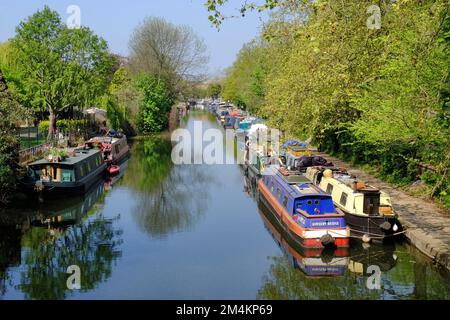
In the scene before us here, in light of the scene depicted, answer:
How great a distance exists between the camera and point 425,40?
59.4ft

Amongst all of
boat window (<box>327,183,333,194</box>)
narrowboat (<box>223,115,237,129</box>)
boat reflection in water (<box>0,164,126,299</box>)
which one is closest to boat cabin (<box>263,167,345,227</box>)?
boat window (<box>327,183,333,194</box>)

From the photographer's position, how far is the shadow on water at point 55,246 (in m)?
15.2

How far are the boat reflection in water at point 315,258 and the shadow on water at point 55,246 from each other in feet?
17.7

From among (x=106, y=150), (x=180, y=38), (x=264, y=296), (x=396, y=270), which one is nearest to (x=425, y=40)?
(x=396, y=270)

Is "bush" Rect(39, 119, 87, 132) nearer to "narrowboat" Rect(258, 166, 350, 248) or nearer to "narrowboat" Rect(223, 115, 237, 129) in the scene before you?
"narrowboat" Rect(258, 166, 350, 248)

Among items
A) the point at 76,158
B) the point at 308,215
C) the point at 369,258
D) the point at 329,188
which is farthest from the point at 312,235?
the point at 76,158

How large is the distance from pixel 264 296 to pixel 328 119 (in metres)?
15.9

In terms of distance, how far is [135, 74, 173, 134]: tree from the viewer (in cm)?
5675

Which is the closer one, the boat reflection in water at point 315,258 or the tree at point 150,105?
the boat reflection in water at point 315,258

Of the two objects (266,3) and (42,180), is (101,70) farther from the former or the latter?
(266,3)

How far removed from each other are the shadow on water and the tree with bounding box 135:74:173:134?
31.5 metres

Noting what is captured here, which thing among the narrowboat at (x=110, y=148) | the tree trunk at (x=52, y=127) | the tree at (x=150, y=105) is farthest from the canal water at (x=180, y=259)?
the tree at (x=150, y=105)

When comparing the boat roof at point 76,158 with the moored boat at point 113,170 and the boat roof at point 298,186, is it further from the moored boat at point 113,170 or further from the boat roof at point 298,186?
the boat roof at point 298,186

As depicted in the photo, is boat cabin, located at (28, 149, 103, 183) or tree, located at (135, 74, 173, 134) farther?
tree, located at (135, 74, 173, 134)
